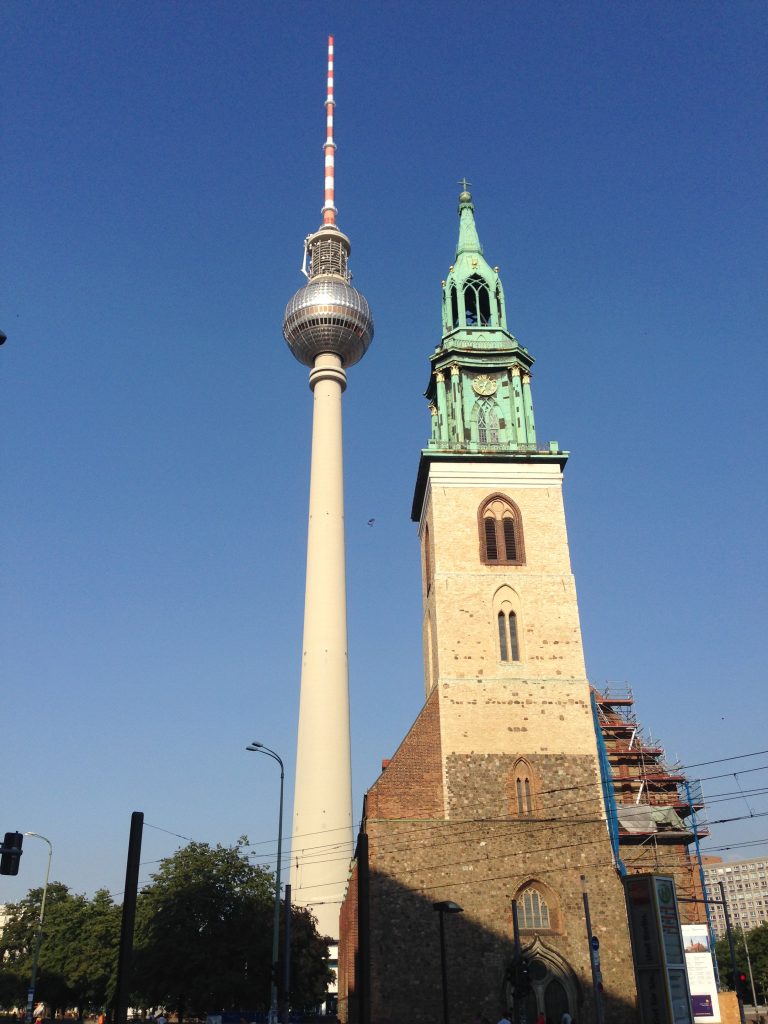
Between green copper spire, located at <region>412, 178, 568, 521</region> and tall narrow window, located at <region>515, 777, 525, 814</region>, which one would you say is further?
green copper spire, located at <region>412, 178, 568, 521</region>

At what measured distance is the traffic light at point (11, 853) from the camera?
21.8m

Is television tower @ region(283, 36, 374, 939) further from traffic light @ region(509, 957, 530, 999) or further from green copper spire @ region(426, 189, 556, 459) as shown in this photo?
traffic light @ region(509, 957, 530, 999)

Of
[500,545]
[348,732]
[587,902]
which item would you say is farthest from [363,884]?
[348,732]

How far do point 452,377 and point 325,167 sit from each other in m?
33.3

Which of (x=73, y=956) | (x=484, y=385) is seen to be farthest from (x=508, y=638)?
(x=73, y=956)

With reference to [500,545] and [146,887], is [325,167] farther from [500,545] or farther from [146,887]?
[146,887]

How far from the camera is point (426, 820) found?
117 feet

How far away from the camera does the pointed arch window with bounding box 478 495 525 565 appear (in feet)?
137

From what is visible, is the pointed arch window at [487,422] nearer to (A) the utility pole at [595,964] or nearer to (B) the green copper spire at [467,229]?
(B) the green copper spire at [467,229]

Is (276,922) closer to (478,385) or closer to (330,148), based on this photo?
(478,385)

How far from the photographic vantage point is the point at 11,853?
869 inches

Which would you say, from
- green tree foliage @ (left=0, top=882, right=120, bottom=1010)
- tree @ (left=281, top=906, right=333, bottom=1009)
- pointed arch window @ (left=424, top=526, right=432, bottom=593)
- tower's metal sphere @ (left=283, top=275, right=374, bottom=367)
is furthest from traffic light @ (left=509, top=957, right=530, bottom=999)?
tower's metal sphere @ (left=283, top=275, right=374, bottom=367)

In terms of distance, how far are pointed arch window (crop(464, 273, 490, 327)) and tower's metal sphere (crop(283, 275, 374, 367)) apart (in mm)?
17960

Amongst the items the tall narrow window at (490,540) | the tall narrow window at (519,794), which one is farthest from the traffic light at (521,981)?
the tall narrow window at (490,540)
